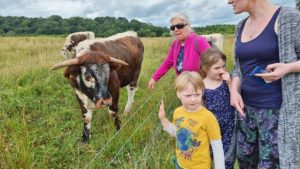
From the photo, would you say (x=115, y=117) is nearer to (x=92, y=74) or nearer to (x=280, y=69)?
(x=92, y=74)

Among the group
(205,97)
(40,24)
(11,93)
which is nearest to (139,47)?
(11,93)

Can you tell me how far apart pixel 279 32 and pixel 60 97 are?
600 cm

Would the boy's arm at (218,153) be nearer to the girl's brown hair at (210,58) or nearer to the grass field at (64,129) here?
the girl's brown hair at (210,58)

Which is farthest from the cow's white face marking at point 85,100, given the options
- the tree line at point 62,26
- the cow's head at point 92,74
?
the tree line at point 62,26

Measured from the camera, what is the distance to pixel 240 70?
2.87 meters

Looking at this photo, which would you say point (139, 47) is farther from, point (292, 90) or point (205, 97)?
point (292, 90)

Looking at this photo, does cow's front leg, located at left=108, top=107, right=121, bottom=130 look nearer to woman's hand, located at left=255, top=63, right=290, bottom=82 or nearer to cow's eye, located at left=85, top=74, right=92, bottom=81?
cow's eye, located at left=85, top=74, right=92, bottom=81

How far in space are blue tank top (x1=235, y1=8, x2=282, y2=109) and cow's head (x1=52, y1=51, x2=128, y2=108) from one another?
8.51 ft

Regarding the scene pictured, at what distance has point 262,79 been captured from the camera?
2625 mm

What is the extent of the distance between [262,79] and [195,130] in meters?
0.62

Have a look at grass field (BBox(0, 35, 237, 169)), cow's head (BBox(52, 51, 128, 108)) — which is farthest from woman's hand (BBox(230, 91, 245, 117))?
cow's head (BBox(52, 51, 128, 108))

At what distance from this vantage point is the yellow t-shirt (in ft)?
8.79

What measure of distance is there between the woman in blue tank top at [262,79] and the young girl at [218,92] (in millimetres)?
243

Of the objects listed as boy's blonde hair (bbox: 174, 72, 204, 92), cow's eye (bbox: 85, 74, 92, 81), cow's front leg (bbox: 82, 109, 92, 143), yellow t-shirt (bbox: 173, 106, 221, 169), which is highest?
boy's blonde hair (bbox: 174, 72, 204, 92)
